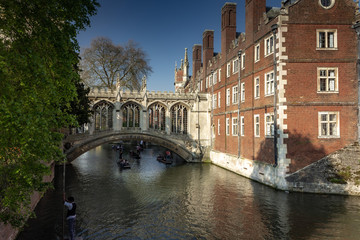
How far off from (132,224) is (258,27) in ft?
56.2

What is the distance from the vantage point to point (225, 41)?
28.7 m

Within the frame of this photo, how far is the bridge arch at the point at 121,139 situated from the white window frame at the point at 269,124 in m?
13.7

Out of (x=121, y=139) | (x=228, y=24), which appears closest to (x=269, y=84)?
(x=228, y=24)

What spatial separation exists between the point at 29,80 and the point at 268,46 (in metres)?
16.9

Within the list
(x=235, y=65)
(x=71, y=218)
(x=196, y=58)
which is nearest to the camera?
(x=71, y=218)

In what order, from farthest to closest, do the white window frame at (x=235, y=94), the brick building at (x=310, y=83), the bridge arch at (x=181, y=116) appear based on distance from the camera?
1. the bridge arch at (x=181, y=116)
2. the white window frame at (x=235, y=94)
3. the brick building at (x=310, y=83)

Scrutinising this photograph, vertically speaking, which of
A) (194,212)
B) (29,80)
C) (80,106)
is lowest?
(194,212)

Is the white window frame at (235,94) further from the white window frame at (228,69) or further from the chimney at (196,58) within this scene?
the chimney at (196,58)

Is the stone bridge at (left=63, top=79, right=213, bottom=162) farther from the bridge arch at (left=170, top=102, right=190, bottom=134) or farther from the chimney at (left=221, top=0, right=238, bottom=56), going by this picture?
the chimney at (left=221, top=0, right=238, bottom=56)

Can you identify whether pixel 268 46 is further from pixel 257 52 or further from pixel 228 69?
pixel 228 69

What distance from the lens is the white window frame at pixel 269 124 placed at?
1892cm

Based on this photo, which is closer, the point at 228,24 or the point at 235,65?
the point at 235,65

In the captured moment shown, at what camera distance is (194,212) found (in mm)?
14008

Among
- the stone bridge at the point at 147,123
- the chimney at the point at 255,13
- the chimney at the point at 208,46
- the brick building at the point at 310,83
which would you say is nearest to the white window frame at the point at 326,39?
the brick building at the point at 310,83
